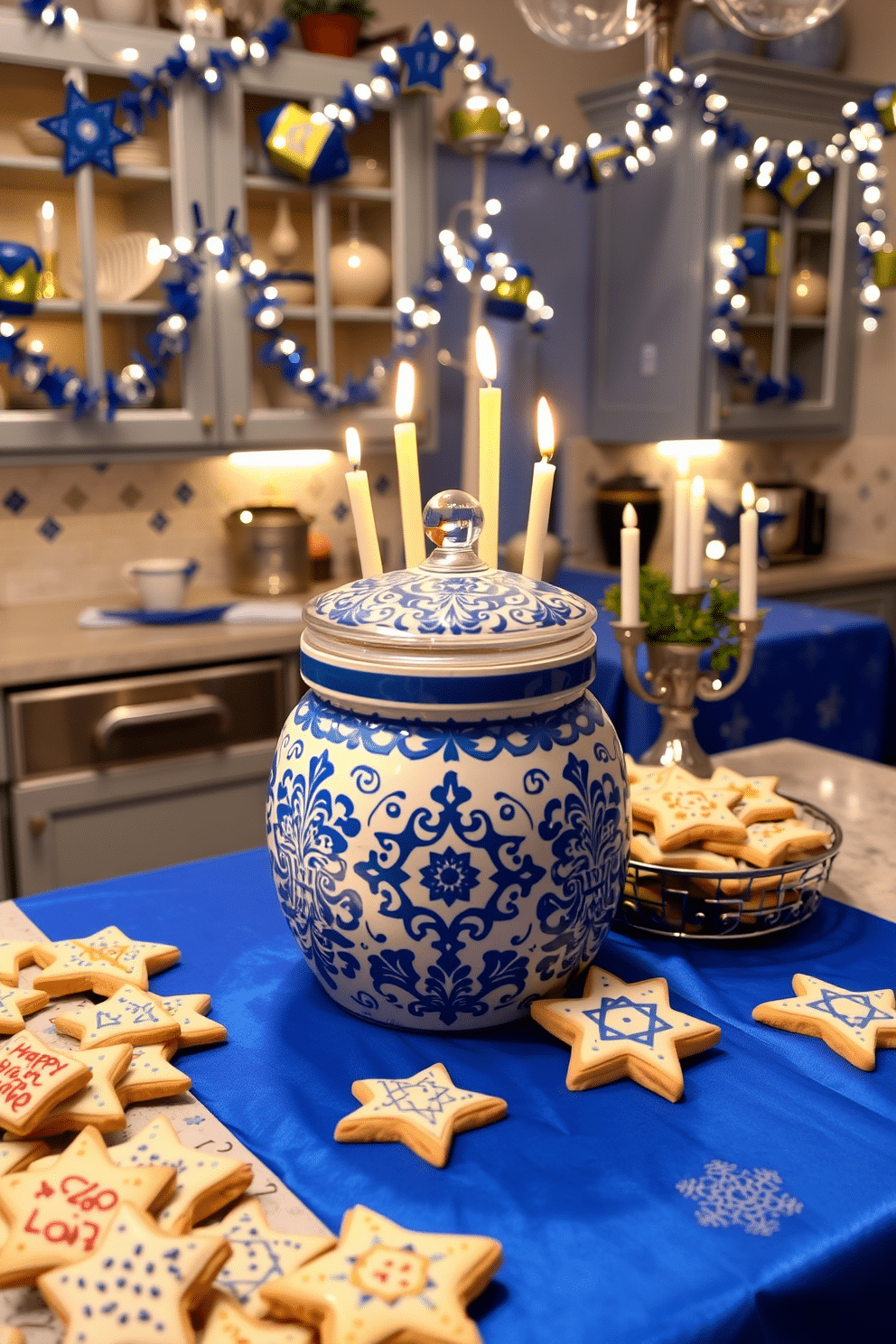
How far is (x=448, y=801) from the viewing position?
0.75m

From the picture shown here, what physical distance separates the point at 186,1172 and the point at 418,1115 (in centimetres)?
15

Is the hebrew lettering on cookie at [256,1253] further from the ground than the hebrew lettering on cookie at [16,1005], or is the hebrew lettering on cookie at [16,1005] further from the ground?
the hebrew lettering on cookie at [16,1005]

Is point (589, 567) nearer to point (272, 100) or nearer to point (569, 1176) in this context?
point (272, 100)

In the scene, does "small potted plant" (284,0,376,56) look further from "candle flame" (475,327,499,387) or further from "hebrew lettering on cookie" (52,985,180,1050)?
"hebrew lettering on cookie" (52,985,180,1050)

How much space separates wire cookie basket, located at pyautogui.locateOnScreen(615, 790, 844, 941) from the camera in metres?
0.97

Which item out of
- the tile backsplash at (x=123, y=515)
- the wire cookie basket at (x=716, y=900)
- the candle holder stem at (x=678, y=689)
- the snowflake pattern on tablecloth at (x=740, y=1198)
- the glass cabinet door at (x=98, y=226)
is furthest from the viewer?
the tile backsplash at (x=123, y=515)

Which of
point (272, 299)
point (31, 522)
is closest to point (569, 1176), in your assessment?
point (272, 299)

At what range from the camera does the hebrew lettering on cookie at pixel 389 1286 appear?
53 centimetres

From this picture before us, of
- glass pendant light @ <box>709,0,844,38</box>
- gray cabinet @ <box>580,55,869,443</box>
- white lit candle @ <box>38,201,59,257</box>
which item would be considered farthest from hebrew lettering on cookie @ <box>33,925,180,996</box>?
gray cabinet @ <box>580,55,869,443</box>

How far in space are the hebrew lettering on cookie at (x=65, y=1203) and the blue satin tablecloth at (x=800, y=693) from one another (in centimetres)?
178

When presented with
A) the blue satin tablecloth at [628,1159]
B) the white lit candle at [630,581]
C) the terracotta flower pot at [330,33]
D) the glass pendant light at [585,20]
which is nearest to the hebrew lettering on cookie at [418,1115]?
the blue satin tablecloth at [628,1159]

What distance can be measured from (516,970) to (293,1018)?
18 cm

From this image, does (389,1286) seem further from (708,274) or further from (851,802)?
(708,274)

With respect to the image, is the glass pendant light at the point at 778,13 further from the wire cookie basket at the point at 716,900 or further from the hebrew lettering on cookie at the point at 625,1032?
the hebrew lettering on cookie at the point at 625,1032
